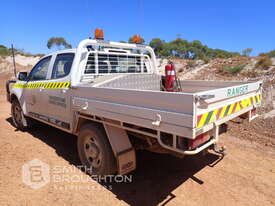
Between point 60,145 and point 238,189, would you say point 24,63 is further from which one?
point 238,189

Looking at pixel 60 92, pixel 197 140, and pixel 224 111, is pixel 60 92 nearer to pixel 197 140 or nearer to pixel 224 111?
pixel 197 140

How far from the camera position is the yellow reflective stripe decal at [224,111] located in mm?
2216

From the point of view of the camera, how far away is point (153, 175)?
11.8ft

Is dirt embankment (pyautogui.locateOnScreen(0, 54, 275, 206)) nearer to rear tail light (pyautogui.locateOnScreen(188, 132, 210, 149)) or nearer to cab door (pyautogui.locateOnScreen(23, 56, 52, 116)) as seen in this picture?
cab door (pyautogui.locateOnScreen(23, 56, 52, 116))

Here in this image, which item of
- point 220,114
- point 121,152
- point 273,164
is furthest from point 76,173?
point 273,164

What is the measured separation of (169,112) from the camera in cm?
223

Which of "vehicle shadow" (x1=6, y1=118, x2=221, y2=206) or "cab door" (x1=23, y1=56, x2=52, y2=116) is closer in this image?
"vehicle shadow" (x1=6, y1=118, x2=221, y2=206)

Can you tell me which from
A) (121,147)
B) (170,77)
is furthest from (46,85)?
(170,77)

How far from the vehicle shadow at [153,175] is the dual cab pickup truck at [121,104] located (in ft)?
1.17

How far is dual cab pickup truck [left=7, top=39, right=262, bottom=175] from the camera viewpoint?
7.46 feet

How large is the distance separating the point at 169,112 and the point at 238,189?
1893 millimetres

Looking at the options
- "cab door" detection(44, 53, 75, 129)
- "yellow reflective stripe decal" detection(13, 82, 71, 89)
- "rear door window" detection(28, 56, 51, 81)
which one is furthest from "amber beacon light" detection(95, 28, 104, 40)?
"rear door window" detection(28, 56, 51, 81)

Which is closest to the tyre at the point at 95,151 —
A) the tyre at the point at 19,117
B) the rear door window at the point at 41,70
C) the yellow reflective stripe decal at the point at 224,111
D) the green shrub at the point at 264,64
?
the yellow reflective stripe decal at the point at 224,111

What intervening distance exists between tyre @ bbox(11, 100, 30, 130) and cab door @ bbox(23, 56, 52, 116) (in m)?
0.54
